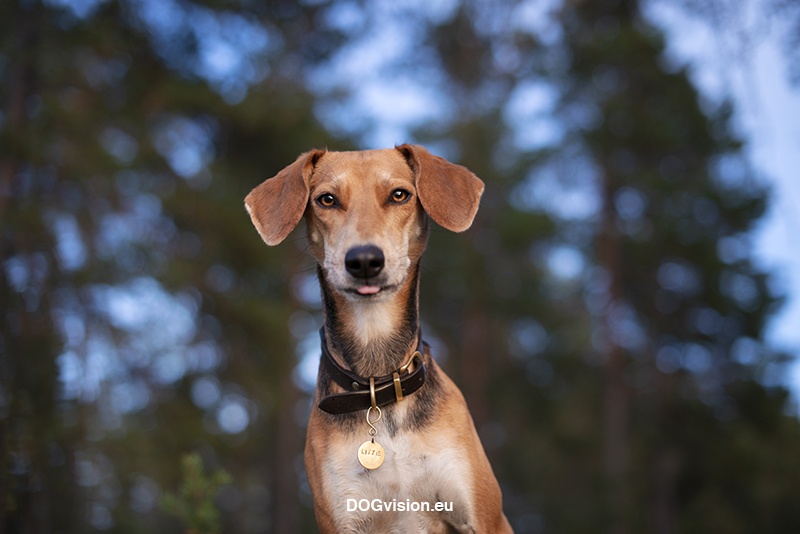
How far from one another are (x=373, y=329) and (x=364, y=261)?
66 cm

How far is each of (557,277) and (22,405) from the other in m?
19.0

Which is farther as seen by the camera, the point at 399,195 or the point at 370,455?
the point at 399,195

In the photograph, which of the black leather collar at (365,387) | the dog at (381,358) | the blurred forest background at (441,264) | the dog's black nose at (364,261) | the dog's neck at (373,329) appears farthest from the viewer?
the blurred forest background at (441,264)

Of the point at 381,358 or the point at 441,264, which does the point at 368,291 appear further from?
the point at 441,264

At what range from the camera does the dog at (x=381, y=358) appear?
10.0 feet

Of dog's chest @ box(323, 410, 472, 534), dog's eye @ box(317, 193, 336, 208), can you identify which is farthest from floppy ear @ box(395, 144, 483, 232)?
dog's chest @ box(323, 410, 472, 534)

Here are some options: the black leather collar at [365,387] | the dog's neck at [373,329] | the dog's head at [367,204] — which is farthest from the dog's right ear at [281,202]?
the black leather collar at [365,387]

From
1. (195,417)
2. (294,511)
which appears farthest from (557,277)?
(195,417)

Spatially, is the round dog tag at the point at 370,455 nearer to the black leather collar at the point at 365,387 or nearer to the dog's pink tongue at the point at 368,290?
the black leather collar at the point at 365,387

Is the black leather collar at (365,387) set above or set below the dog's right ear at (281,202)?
below

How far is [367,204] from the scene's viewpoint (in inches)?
131

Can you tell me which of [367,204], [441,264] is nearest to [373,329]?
[367,204]

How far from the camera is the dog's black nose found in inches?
116

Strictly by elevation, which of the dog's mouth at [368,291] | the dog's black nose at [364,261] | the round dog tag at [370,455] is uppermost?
the dog's black nose at [364,261]
